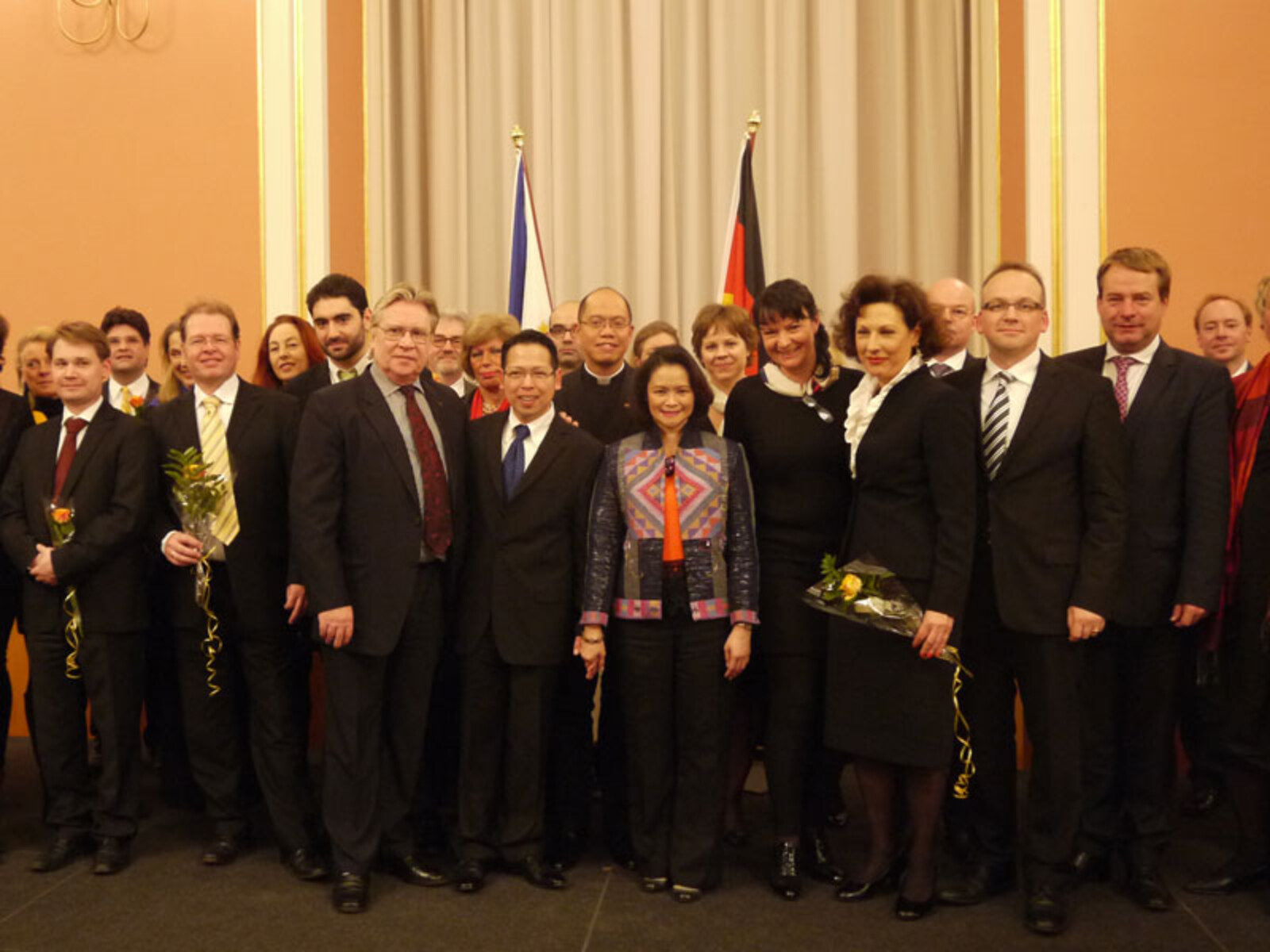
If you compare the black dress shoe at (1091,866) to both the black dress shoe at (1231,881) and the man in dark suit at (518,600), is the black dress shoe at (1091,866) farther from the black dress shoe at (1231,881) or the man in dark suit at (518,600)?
the man in dark suit at (518,600)

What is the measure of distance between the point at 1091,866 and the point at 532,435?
216cm

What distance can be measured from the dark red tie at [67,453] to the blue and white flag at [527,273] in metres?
2.67

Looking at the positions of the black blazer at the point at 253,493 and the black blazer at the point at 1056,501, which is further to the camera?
the black blazer at the point at 253,493

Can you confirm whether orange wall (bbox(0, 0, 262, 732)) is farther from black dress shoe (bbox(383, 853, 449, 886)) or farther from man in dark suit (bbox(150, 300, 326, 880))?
black dress shoe (bbox(383, 853, 449, 886))

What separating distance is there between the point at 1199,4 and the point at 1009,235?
1329mm

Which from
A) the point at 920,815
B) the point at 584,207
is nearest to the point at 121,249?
the point at 584,207

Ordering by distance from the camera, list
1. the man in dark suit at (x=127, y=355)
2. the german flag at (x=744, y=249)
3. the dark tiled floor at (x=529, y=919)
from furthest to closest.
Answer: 1. the german flag at (x=744, y=249)
2. the man in dark suit at (x=127, y=355)
3. the dark tiled floor at (x=529, y=919)

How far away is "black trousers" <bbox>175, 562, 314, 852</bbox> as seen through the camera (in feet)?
13.1

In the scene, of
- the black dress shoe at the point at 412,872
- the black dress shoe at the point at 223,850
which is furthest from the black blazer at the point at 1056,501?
the black dress shoe at the point at 223,850

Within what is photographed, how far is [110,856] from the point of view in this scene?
3.98m

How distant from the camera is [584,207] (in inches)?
292

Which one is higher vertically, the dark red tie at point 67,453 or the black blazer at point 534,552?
the dark red tie at point 67,453

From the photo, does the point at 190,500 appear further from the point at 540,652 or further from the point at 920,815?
the point at 920,815

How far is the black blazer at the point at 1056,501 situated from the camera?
3447mm
